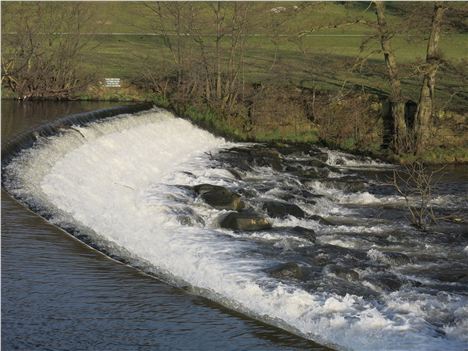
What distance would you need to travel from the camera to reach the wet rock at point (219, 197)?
18.5m

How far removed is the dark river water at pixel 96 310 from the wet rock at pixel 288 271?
5.72ft

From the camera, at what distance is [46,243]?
14102 millimetres

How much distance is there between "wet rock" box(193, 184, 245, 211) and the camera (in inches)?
727

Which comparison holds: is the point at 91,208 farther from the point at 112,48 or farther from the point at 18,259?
Answer: the point at 112,48

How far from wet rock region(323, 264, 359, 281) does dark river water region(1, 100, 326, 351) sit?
8.39 ft

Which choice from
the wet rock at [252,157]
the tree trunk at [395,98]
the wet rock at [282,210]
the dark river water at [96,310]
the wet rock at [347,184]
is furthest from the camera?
the tree trunk at [395,98]

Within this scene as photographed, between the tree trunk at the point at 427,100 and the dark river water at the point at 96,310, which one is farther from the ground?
the tree trunk at the point at 427,100

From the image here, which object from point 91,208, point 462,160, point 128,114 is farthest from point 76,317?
point 462,160

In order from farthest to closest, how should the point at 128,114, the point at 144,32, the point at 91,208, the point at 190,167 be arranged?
the point at 144,32, the point at 128,114, the point at 190,167, the point at 91,208

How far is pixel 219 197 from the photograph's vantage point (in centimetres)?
1881

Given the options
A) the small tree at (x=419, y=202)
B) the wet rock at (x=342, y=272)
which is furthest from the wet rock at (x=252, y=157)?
the wet rock at (x=342, y=272)

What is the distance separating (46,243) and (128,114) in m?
11.6

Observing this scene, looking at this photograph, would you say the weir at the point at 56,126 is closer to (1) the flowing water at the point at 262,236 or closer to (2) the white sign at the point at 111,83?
(1) the flowing water at the point at 262,236

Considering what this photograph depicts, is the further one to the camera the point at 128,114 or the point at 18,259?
the point at 128,114
